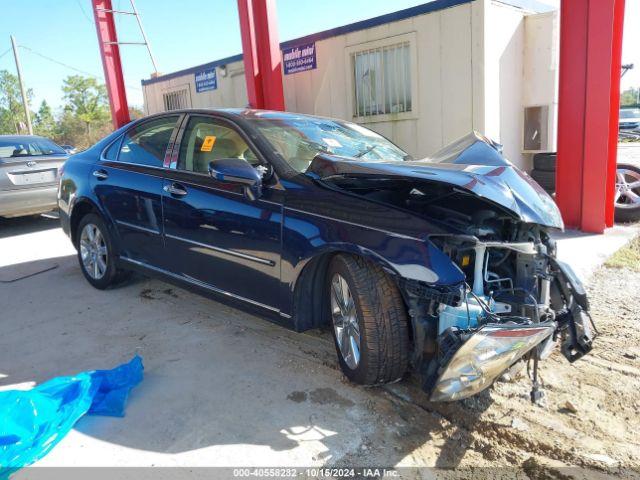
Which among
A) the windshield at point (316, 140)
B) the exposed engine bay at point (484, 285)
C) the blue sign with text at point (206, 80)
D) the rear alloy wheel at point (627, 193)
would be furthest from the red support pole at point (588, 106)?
the blue sign with text at point (206, 80)

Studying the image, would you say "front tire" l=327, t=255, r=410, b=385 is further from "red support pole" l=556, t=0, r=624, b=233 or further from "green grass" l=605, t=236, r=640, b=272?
"red support pole" l=556, t=0, r=624, b=233

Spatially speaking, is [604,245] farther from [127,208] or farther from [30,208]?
[30,208]

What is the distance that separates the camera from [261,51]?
8773 mm

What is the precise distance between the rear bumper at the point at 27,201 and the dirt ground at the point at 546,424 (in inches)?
275

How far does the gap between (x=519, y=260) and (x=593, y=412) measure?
35.3 inches

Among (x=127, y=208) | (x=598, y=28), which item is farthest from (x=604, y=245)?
(x=127, y=208)

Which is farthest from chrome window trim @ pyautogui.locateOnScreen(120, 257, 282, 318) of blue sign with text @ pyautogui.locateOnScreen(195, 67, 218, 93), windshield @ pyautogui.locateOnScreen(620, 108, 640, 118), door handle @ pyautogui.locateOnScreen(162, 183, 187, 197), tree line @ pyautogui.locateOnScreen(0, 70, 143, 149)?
tree line @ pyautogui.locateOnScreen(0, 70, 143, 149)

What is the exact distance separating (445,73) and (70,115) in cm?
5164

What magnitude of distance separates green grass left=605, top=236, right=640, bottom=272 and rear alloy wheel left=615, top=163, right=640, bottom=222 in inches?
39.4

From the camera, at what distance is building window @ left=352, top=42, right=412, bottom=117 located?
8352mm

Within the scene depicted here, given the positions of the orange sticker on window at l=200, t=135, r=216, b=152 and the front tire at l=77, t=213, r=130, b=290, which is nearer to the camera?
the orange sticker on window at l=200, t=135, r=216, b=152

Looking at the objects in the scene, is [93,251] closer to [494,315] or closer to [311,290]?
[311,290]

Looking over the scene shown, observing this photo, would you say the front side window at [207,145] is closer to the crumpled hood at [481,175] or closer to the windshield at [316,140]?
the windshield at [316,140]

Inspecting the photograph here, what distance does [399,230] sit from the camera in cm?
261
